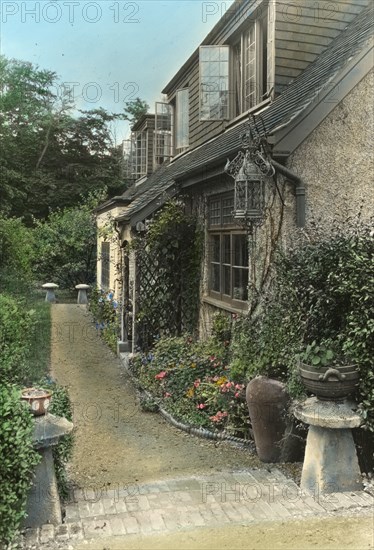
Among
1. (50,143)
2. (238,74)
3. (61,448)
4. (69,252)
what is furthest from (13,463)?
(50,143)

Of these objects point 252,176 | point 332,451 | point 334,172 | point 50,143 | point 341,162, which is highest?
point 50,143

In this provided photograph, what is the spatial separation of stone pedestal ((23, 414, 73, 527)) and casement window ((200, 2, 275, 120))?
6828mm

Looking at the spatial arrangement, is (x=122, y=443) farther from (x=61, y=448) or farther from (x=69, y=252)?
(x=69, y=252)

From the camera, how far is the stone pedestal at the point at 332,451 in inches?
176

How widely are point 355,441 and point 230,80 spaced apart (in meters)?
8.00

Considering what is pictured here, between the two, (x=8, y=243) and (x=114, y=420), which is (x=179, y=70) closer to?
(x=8, y=243)

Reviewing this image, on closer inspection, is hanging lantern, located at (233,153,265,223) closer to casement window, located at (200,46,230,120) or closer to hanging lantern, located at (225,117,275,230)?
hanging lantern, located at (225,117,275,230)

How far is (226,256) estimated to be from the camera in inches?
340

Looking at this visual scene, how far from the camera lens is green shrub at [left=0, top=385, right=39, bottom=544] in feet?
11.6

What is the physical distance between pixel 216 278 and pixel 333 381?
490 cm

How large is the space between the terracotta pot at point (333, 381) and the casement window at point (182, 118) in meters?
10.5

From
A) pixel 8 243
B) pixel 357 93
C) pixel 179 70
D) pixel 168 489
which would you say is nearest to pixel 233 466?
pixel 168 489

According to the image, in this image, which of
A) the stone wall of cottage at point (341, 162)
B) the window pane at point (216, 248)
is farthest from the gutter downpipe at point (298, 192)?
the window pane at point (216, 248)

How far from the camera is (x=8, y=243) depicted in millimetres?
16938
